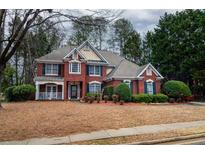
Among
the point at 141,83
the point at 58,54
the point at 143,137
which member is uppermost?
the point at 58,54

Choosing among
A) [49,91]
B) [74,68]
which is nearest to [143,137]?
[74,68]

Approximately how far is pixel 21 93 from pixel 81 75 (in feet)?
21.4

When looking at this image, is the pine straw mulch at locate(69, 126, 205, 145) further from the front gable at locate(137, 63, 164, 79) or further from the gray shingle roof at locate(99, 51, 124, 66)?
the gray shingle roof at locate(99, 51, 124, 66)

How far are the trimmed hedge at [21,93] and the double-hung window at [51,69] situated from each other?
8.78 ft

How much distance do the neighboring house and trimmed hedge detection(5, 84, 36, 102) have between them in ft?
3.67

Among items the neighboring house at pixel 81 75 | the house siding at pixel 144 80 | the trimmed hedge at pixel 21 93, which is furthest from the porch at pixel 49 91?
the house siding at pixel 144 80

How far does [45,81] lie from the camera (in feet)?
101

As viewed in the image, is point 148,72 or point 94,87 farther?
point 94,87

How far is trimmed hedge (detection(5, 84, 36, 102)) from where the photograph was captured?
28859 millimetres

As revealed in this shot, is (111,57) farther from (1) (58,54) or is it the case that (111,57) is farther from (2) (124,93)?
(2) (124,93)

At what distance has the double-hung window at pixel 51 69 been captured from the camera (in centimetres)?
3148

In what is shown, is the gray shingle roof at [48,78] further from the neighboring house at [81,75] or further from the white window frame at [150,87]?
the white window frame at [150,87]

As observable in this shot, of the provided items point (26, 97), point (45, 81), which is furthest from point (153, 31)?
point (26, 97)

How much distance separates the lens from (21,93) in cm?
2892
